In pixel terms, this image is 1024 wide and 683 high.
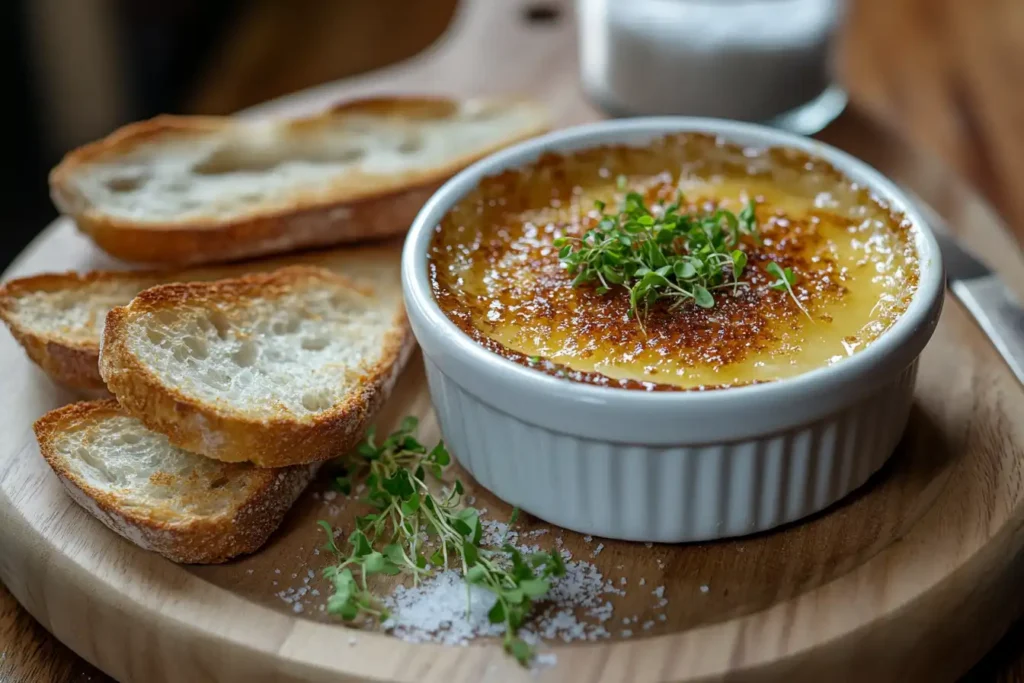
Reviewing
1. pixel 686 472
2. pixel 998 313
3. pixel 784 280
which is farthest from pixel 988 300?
pixel 686 472

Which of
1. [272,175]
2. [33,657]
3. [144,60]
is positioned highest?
[272,175]

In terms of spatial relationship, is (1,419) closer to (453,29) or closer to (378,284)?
(378,284)

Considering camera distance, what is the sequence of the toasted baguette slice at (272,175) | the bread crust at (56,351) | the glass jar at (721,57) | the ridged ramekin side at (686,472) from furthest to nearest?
1. the glass jar at (721,57)
2. the toasted baguette slice at (272,175)
3. the bread crust at (56,351)
4. the ridged ramekin side at (686,472)

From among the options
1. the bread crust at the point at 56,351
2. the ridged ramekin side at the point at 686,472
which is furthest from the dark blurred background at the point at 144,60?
the ridged ramekin side at the point at 686,472

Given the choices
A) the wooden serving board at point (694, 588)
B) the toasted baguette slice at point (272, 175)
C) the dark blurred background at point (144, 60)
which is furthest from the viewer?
the dark blurred background at point (144, 60)

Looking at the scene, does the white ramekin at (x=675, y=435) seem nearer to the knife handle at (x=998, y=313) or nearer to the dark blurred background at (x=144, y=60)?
the knife handle at (x=998, y=313)

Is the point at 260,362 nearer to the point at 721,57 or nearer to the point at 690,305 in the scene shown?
the point at 690,305

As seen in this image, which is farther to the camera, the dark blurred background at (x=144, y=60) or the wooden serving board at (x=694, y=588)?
the dark blurred background at (x=144, y=60)

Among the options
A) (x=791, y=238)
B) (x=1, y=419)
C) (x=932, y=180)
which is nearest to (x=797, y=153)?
(x=791, y=238)
